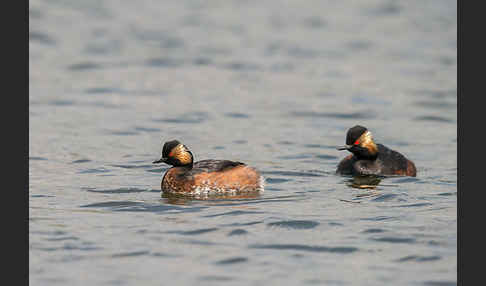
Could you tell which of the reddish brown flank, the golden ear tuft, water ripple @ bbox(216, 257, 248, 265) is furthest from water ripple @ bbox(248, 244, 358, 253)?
the golden ear tuft

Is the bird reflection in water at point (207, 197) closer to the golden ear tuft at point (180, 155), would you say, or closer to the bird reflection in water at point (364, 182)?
the golden ear tuft at point (180, 155)

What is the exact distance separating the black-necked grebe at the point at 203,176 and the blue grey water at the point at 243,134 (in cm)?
32

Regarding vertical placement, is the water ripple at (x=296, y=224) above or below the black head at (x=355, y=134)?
below

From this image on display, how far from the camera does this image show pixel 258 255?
11.7 meters

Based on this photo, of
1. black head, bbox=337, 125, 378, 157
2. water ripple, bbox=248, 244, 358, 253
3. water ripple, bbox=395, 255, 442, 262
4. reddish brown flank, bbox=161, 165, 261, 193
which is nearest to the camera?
water ripple, bbox=395, 255, 442, 262

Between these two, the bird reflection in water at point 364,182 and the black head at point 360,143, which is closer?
the bird reflection in water at point 364,182

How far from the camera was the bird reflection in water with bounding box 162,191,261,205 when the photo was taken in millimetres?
14827

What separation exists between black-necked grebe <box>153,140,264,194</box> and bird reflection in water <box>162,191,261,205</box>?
72 millimetres

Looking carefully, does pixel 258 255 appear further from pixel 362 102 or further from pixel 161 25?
pixel 161 25

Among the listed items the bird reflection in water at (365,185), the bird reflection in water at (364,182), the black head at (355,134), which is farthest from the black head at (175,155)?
the black head at (355,134)

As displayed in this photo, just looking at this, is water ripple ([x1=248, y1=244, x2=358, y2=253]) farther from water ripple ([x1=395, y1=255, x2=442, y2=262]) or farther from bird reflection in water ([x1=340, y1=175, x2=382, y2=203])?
bird reflection in water ([x1=340, y1=175, x2=382, y2=203])

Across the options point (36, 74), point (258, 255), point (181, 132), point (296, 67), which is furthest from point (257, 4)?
point (258, 255)

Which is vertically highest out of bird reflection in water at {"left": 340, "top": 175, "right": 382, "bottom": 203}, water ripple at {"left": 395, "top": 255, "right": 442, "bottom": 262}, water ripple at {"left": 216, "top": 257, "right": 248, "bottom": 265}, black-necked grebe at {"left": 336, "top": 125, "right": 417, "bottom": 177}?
black-necked grebe at {"left": 336, "top": 125, "right": 417, "bottom": 177}

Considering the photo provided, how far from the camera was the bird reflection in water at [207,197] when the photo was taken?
14827mm
